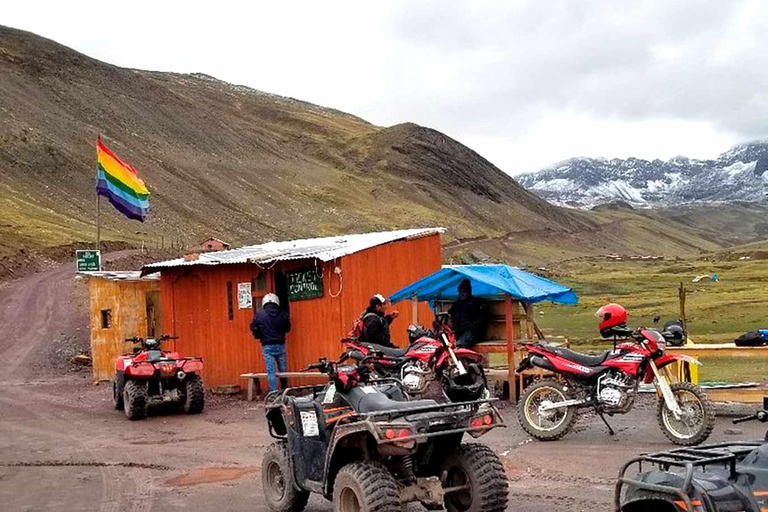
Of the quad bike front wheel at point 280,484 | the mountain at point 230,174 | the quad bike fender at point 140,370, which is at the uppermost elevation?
the mountain at point 230,174

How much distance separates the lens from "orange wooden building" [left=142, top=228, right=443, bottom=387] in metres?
16.5

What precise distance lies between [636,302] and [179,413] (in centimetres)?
3712

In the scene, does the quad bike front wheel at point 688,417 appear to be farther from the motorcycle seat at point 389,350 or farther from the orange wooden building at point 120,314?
the orange wooden building at point 120,314

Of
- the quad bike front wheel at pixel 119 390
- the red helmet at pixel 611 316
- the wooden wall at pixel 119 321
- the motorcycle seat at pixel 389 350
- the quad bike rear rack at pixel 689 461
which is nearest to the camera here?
the quad bike rear rack at pixel 689 461

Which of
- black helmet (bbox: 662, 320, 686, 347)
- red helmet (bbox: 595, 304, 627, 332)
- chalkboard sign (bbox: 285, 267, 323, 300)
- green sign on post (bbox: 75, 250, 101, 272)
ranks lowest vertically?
black helmet (bbox: 662, 320, 686, 347)

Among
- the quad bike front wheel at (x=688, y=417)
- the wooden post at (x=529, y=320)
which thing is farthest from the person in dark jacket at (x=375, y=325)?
the quad bike front wheel at (x=688, y=417)

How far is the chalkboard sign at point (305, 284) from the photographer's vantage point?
1656 centimetres

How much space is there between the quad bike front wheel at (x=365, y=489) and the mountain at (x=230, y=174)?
112ft

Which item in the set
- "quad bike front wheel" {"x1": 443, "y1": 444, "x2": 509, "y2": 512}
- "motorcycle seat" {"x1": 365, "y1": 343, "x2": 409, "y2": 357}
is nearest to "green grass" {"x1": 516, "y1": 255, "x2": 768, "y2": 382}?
"motorcycle seat" {"x1": 365, "y1": 343, "x2": 409, "y2": 357}

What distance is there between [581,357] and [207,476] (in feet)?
15.4

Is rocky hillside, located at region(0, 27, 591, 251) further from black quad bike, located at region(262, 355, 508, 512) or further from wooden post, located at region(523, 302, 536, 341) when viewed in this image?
black quad bike, located at region(262, 355, 508, 512)

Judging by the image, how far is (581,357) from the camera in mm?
11258

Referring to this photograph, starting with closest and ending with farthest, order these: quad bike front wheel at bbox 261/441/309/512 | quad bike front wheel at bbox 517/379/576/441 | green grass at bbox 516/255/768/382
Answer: quad bike front wheel at bbox 261/441/309/512 → quad bike front wheel at bbox 517/379/576/441 → green grass at bbox 516/255/768/382

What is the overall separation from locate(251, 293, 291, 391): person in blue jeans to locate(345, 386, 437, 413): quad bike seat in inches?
334
